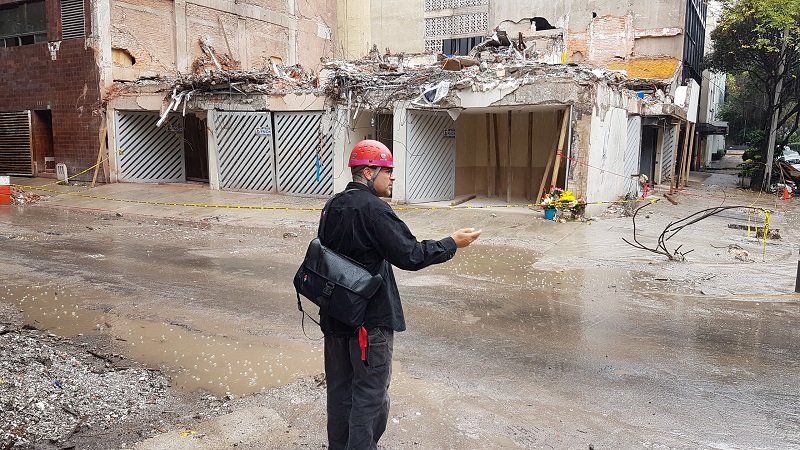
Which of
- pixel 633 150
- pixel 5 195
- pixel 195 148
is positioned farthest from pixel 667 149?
pixel 5 195

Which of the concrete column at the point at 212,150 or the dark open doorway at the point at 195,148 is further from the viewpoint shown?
the dark open doorway at the point at 195,148

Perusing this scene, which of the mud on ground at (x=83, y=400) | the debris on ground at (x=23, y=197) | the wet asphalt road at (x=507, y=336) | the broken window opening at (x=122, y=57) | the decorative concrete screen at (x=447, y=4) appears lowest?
the wet asphalt road at (x=507, y=336)

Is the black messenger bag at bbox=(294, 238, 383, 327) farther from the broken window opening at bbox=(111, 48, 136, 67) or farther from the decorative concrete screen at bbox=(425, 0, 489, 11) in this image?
the decorative concrete screen at bbox=(425, 0, 489, 11)

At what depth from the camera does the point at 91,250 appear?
992cm

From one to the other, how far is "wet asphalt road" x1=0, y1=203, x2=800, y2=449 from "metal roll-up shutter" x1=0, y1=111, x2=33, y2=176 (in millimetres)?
13274

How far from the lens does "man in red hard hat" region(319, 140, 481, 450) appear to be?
123 inches

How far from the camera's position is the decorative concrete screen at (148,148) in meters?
19.7

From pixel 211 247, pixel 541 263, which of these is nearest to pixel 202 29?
pixel 211 247

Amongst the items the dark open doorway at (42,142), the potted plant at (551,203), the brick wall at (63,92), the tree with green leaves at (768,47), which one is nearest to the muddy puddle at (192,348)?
the potted plant at (551,203)

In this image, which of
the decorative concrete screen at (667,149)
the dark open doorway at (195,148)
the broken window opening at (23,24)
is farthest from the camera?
the decorative concrete screen at (667,149)

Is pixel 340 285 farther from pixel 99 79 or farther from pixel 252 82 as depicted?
pixel 99 79

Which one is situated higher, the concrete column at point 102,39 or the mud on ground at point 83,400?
the concrete column at point 102,39

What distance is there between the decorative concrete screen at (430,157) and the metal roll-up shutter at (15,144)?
14.5 m

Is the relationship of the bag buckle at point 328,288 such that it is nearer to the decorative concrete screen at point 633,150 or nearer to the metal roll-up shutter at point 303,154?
the metal roll-up shutter at point 303,154
